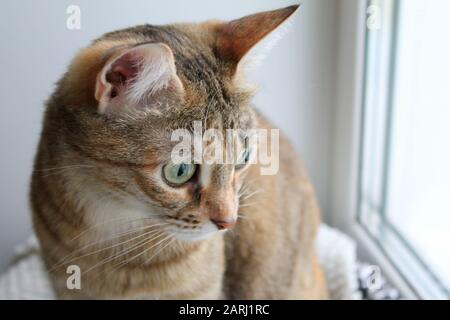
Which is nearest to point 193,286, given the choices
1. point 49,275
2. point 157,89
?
point 49,275

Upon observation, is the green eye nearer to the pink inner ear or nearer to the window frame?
the pink inner ear

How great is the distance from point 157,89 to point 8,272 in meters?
0.65

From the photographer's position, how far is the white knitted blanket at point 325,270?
112 centimetres

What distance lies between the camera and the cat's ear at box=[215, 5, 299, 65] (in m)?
0.73

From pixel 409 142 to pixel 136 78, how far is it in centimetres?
59

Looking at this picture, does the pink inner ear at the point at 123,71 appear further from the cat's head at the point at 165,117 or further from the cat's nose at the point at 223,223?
the cat's nose at the point at 223,223

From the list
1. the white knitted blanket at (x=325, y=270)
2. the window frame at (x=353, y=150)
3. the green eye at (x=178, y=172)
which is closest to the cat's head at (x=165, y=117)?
the green eye at (x=178, y=172)

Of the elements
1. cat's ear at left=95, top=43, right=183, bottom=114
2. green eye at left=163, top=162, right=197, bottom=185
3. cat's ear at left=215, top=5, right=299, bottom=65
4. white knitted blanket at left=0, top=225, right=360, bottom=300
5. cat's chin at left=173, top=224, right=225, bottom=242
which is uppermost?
cat's ear at left=215, top=5, right=299, bottom=65

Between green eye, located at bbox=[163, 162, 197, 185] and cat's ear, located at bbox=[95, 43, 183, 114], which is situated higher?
cat's ear, located at bbox=[95, 43, 183, 114]

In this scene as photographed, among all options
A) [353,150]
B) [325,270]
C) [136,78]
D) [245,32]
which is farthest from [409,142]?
[136,78]

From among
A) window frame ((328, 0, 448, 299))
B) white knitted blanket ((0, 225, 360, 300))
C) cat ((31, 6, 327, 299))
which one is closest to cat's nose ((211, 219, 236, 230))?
cat ((31, 6, 327, 299))

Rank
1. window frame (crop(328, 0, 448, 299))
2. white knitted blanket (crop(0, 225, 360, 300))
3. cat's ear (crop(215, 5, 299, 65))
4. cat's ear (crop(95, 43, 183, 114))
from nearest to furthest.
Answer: cat's ear (crop(95, 43, 183, 114)), cat's ear (crop(215, 5, 299, 65)), window frame (crop(328, 0, 448, 299)), white knitted blanket (crop(0, 225, 360, 300))

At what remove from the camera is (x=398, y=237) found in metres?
1.12
